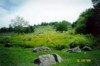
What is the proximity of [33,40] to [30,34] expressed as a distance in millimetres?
133

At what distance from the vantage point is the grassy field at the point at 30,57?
3635 millimetres

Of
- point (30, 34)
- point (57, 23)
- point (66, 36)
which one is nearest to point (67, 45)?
point (66, 36)

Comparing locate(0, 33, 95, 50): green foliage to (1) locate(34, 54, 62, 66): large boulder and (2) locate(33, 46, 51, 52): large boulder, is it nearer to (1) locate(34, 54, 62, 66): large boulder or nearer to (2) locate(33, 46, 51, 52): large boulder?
(2) locate(33, 46, 51, 52): large boulder

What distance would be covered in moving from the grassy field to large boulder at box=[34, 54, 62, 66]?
0.08 meters

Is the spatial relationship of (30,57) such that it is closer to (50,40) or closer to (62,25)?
(50,40)

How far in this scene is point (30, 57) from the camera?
12.5 ft

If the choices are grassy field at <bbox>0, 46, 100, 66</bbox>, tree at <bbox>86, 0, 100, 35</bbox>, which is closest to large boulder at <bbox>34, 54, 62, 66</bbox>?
grassy field at <bbox>0, 46, 100, 66</bbox>

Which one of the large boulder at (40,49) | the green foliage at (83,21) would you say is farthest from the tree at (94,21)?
the large boulder at (40,49)

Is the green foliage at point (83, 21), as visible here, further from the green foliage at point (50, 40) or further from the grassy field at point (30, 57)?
the grassy field at point (30, 57)

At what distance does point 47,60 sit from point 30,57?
1.02ft

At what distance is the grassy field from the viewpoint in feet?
11.9

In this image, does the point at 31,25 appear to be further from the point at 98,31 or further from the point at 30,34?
the point at 98,31

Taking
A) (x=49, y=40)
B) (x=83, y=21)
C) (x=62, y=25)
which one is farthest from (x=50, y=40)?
(x=83, y=21)

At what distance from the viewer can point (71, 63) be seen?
147 inches
